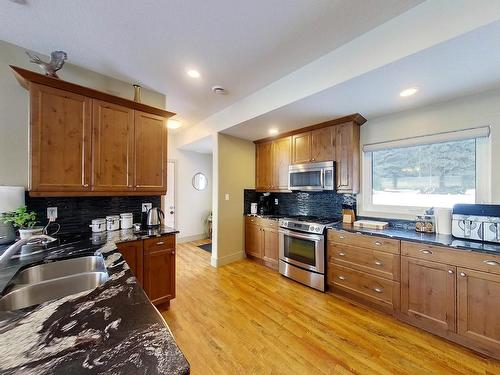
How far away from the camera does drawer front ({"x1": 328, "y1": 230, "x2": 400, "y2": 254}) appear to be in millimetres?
2211

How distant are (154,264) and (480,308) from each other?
301cm

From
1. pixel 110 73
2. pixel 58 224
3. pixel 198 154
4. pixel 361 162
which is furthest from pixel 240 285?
pixel 198 154

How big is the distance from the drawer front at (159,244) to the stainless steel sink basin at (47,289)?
2.12 feet

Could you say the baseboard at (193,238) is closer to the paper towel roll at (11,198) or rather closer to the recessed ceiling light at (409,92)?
the paper towel roll at (11,198)

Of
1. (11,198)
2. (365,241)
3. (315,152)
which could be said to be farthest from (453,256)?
(11,198)

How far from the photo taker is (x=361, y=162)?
3.04 metres

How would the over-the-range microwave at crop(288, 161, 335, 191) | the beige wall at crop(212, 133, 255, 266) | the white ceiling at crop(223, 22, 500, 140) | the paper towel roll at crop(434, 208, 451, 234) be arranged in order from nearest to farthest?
the white ceiling at crop(223, 22, 500, 140)
the paper towel roll at crop(434, 208, 451, 234)
the over-the-range microwave at crop(288, 161, 335, 191)
the beige wall at crop(212, 133, 255, 266)

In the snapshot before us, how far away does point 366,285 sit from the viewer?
2383mm

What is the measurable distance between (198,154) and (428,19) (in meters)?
4.90

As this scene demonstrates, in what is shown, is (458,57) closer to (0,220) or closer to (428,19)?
(428,19)

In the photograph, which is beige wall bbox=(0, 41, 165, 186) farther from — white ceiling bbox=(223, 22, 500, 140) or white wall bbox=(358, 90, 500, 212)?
white wall bbox=(358, 90, 500, 212)

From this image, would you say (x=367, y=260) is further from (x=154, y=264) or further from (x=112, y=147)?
(x=112, y=147)

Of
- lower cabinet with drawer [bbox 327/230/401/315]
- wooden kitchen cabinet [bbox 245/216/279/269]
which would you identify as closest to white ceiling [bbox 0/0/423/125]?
lower cabinet with drawer [bbox 327/230/401/315]

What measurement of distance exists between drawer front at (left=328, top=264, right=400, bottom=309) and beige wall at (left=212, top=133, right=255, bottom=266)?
1.82 metres
